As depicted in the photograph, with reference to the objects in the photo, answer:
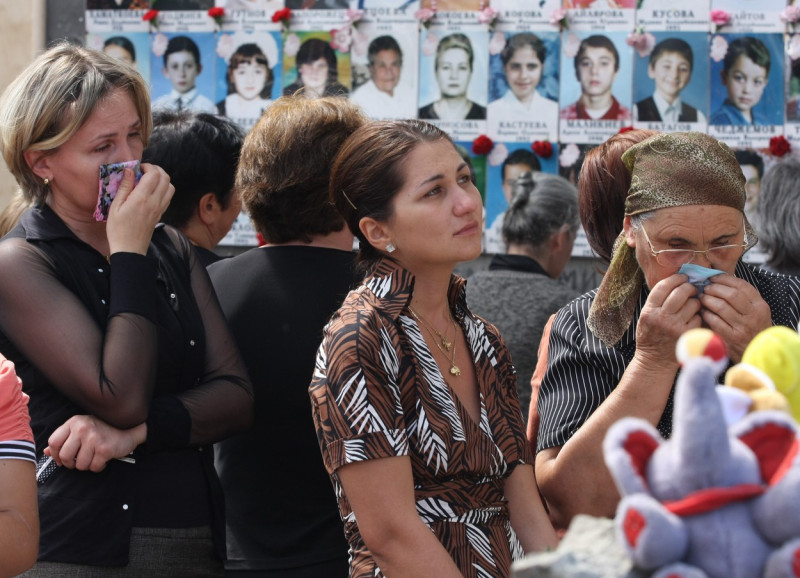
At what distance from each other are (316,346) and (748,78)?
209 cm

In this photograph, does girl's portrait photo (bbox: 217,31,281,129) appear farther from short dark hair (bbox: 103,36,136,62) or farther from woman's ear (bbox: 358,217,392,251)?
woman's ear (bbox: 358,217,392,251)

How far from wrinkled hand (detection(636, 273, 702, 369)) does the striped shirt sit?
0.64 ft

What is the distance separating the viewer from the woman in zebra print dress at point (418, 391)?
1946mm

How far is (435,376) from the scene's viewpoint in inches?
83.4

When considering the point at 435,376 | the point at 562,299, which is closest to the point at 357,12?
the point at 562,299

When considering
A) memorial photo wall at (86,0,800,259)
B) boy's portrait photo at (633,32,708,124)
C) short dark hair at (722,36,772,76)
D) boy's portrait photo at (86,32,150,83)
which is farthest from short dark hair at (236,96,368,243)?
short dark hair at (722,36,772,76)

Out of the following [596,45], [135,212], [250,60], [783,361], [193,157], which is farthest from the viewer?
[250,60]

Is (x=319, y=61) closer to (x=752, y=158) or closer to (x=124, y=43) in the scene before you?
(x=124, y=43)

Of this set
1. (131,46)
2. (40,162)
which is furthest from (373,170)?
(131,46)

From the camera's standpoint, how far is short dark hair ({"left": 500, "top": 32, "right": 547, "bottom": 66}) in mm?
3844

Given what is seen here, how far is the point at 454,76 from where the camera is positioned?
154 inches

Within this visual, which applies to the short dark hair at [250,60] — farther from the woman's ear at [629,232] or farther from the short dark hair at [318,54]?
the woman's ear at [629,232]

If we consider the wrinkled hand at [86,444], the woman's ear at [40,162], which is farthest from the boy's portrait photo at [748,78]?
the wrinkled hand at [86,444]

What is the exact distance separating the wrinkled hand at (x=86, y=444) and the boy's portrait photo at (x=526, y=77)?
221 centimetres
